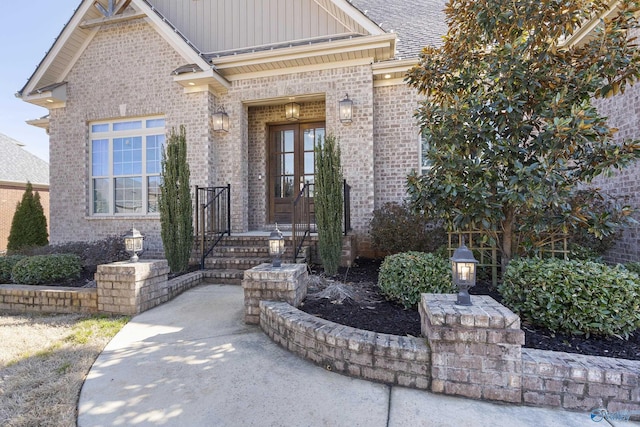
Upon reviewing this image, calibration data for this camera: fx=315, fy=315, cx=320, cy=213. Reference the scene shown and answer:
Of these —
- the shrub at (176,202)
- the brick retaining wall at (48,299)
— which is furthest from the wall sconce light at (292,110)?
the brick retaining wall at (48,299)

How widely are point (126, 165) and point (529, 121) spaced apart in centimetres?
834

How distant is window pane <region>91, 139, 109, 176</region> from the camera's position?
796 centimetres

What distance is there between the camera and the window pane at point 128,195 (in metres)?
7.75

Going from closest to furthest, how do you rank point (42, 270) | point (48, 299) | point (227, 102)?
point (48, 299)
point (42, 270)
point (227, 102)

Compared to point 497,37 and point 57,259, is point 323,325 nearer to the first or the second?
point 497,37

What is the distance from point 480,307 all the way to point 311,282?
2.42m

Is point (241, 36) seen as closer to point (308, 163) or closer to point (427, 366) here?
point (308, 163)

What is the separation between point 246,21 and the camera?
25.1 ft

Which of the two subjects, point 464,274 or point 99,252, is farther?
point 99,252

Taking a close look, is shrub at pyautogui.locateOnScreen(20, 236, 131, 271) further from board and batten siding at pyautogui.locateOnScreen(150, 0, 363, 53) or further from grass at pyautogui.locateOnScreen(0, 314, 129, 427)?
board and batten siding at pyautogui.locateOnScreen(150, 0, 363, 53)

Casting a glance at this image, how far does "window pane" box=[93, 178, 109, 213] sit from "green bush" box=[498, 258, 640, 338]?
8.90 metres

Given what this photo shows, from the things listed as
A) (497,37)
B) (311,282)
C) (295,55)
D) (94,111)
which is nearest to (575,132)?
(497,37)

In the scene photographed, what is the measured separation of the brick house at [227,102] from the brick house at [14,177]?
8.19 metres

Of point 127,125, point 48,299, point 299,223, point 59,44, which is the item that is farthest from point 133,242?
point 59,44
